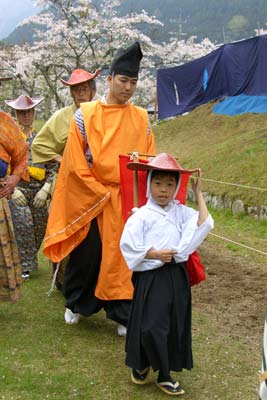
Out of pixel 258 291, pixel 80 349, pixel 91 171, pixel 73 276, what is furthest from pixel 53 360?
pixel 258 291

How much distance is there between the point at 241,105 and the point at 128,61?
10567 mm

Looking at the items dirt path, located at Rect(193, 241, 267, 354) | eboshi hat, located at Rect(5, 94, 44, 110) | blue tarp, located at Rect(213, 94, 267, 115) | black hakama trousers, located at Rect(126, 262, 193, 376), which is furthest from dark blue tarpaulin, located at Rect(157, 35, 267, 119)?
black hakama trousers, located at Rect(126, 262, 193, 376)

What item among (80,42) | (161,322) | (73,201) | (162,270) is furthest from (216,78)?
(161,322)

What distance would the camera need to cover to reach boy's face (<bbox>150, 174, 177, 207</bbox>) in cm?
315

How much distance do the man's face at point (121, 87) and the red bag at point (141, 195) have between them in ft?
1.83

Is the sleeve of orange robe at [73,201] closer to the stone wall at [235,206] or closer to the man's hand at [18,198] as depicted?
the man's hand at [18,198]

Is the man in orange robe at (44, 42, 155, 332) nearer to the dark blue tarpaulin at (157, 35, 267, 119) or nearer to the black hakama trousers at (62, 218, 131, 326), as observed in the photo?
the black hakama trousers at (62, 218, 131, 326)

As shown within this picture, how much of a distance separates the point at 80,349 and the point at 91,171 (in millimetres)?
1253

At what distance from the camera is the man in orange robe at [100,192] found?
3799mm

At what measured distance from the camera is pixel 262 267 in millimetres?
6016

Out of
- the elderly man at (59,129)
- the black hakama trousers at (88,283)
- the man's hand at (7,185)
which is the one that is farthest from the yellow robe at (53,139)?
the black hakama trousers at (88,283)

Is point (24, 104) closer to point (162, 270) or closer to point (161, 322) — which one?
point (162, 270)

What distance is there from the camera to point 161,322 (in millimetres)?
3039

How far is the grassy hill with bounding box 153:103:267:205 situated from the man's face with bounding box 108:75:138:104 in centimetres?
478
